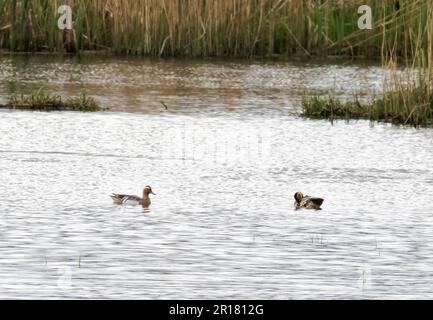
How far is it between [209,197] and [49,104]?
20.1ft

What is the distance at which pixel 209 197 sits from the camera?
1248cm

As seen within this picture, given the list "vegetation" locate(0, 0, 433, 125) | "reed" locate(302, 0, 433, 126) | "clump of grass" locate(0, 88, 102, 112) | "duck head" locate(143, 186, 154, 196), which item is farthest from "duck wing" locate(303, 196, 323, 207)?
"vegetation" locate(0, 0, 433, 125)

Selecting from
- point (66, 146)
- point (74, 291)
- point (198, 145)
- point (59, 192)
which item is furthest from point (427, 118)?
point (74, 291)

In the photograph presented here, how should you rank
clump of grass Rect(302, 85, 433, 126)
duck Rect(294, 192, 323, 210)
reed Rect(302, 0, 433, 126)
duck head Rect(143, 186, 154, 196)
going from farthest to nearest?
clump of grass Rect(302, 85, 433, 126), reed Rect(302, 0, 433, 126), duck head Rect(143, 186, 154, 196), duck Rect(294, 192, 323, 210)

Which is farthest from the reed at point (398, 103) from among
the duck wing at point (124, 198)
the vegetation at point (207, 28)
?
the duck wing at point (124, 198)

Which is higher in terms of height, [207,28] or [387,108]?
[207,28]

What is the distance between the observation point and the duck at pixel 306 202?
11.8m

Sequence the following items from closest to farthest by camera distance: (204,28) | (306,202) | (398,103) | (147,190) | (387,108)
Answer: (306,202)
(147,190)
(398,103)
(387,108)
(204,28)

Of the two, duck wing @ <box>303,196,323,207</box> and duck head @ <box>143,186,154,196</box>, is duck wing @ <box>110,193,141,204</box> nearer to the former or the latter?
duck head @ <box>143,186,154,196</box>

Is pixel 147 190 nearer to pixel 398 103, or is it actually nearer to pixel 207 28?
pixel 398 103

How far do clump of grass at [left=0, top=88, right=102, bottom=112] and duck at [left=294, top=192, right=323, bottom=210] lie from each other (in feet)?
20.8

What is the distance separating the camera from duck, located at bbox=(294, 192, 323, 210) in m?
11.8

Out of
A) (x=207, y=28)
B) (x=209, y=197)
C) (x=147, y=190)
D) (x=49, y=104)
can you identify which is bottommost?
(x=49, y=104)

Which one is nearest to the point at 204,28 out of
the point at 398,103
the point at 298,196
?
the point at 398,103
